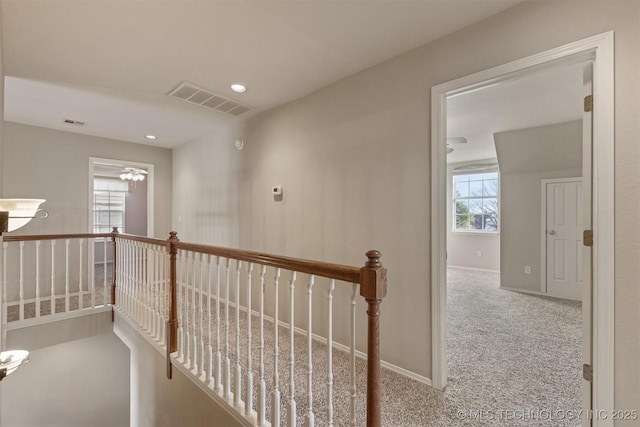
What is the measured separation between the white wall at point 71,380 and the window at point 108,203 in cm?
352

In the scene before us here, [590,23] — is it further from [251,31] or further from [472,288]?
[472,288]

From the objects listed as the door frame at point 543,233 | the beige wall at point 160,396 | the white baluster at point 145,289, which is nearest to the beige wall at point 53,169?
the beige wall at point 160,396

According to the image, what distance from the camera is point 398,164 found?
2271 mm

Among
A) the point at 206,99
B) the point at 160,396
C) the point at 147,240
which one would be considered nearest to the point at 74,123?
the point at 206,99

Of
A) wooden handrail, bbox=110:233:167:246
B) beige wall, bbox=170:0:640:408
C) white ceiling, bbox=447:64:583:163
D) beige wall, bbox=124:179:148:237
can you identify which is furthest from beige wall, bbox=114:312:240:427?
beige wall, bbox=124:179:148:237

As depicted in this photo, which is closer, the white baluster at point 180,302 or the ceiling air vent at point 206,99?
the white baluster at point 180,302

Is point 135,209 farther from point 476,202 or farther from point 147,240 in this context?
point 476,202

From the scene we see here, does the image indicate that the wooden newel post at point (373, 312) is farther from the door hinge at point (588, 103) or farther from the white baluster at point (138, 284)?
the white baluster at point (138, 284)

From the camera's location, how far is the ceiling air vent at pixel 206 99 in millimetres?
2893

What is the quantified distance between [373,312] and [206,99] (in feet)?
A: 9.80

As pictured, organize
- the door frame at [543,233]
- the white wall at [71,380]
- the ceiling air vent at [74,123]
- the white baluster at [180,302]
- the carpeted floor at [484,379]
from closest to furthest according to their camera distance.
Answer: the carpeted floor at [484,379] → the white baluster at [180,302] → the white wall at [71,380] → the ceiling air vent at [74,123] → the door frame at [543,233]

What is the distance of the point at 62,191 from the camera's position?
4207mm

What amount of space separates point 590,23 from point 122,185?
29.0 feet

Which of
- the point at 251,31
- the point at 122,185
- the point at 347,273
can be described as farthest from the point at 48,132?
the point at 347,273
